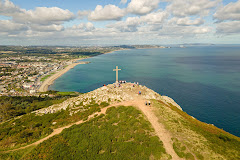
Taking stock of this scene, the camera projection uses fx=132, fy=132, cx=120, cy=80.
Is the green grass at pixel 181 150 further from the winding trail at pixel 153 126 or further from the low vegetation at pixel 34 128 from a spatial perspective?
the low vegetation at pixel 34 128

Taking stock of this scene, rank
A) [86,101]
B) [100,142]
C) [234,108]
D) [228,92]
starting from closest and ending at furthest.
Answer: [100,142], [86,101], [234,108], [228,92]

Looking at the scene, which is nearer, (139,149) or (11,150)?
(139,149)

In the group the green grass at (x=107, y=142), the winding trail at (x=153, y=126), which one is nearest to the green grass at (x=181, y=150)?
the winding trail at (x=153, y=126)

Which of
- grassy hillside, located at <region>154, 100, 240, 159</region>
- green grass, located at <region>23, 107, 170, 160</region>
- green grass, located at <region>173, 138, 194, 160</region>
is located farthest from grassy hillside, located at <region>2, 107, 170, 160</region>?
grassy hillside, located at <region>154, 100, 240, 159</region>

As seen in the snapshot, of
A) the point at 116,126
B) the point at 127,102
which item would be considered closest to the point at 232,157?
the point at 116,126

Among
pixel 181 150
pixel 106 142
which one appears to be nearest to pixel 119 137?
pixel 106 142

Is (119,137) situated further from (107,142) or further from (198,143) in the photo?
(198,143)

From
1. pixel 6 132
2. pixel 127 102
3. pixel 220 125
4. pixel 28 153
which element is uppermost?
pixel 127 102

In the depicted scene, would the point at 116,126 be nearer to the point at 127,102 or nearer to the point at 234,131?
the point at 127,102
